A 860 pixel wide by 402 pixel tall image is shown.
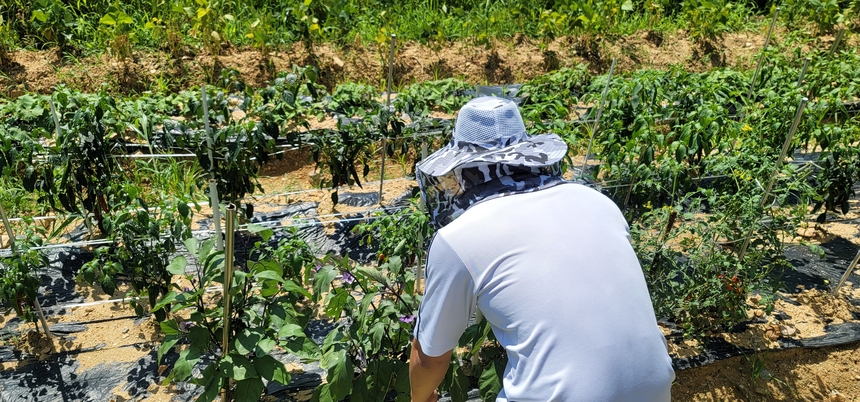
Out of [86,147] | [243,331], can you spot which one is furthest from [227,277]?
[86,147]

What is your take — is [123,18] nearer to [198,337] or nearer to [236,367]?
[198,337]

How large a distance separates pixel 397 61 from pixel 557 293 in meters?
3.91

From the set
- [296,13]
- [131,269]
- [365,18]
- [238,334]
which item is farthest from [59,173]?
[365,18]

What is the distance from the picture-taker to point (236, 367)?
186cm

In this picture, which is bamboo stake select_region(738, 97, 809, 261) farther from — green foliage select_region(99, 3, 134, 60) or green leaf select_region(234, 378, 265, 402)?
green foliage select_region(99, 3, 134, 60)

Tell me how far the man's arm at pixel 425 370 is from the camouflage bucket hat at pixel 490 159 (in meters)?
0.32

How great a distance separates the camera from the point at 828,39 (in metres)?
5.82

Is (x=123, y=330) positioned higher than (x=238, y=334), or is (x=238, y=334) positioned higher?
(x=238, y=334)

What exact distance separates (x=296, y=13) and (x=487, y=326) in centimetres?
357

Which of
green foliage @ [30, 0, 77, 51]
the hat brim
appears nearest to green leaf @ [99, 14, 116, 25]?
green foliage @ [30, 0, 77, 51]

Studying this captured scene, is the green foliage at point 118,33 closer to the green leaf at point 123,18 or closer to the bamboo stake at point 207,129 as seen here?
the green leaf at point 123,18

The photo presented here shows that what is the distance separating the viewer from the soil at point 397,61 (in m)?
4.46

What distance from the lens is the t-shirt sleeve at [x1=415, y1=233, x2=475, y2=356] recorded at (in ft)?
4.47

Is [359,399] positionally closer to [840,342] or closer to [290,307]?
[290,307]
